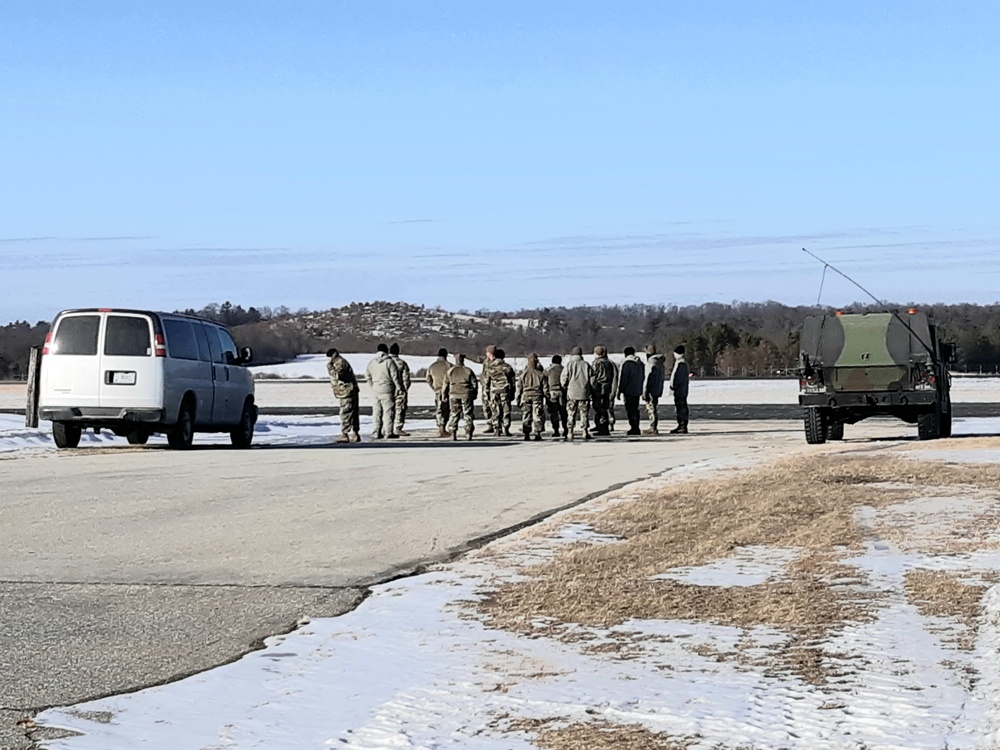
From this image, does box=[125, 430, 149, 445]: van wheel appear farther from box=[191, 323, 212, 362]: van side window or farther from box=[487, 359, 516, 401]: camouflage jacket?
box=[487, 359, 516, 401]: camouflage jacket

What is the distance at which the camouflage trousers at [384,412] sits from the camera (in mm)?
27250

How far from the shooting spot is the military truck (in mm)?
23766

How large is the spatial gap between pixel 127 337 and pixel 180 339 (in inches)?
36.7

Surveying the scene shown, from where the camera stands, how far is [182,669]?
20.2 feet

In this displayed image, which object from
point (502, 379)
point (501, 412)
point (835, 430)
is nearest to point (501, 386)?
point (502, 379)

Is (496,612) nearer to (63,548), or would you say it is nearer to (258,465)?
(63,548)

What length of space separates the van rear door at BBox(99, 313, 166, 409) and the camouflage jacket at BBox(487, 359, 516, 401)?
28.4 ft

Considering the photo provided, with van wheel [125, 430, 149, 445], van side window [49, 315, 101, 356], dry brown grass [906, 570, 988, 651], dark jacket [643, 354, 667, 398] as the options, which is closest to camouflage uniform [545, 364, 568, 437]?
dark jacket [643, 354, 667, 398]

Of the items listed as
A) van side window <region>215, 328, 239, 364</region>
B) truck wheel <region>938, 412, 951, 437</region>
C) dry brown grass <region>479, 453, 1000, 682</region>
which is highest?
van side window <region>215, 328, 239, 364</region>

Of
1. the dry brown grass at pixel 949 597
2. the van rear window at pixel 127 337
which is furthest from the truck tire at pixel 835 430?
the dry brown grass at pixel 949 597

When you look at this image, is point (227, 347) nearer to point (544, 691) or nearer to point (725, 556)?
point (725, 556)

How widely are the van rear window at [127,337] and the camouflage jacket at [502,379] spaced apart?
8694mm

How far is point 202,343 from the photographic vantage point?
22375 millimetres

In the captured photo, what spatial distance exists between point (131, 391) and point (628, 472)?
7.63 meters
